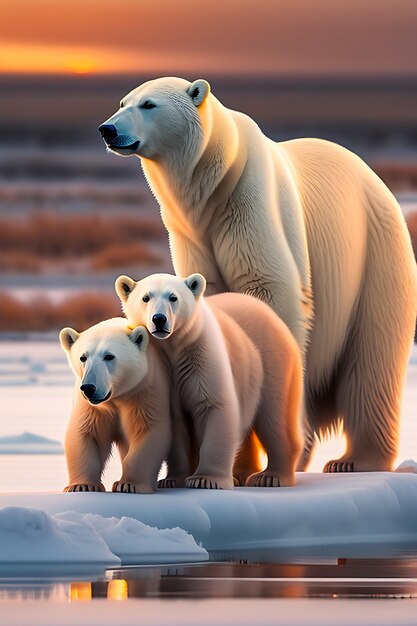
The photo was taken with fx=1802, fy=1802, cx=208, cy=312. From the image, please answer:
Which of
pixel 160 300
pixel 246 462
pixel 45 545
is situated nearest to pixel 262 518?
pixel 160 300

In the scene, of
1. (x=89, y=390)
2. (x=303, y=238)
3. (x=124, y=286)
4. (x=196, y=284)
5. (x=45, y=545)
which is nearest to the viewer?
(x=45, y=545)

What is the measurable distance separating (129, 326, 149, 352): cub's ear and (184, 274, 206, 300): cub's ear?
1.36 feet

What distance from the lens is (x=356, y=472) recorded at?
12.6 metres

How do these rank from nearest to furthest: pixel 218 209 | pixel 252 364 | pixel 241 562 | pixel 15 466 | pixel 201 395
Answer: pixel 241 562
pixel 201 395
pixel 252 364
pixel 218 209
pixel 15 466

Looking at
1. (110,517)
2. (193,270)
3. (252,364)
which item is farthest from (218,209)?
(110,517)

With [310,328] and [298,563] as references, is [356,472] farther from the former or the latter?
[298,563]

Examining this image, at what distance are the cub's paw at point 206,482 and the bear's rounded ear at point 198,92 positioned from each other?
2716 mm

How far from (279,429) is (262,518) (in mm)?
950

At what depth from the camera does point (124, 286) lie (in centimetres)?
1042

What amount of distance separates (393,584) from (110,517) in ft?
5.96

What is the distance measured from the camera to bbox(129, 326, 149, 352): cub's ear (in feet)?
33.0

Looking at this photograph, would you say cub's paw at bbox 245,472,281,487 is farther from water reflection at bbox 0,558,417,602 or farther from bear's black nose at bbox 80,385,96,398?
water reflection at bbox 0,558,417,602

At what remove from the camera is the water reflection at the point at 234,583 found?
7.71 meters

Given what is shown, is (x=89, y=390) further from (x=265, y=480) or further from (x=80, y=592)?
(x=80, y=592)
